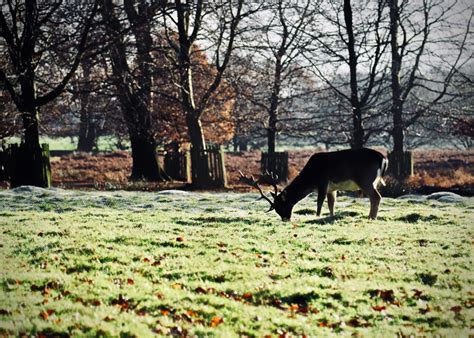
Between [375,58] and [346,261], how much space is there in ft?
48.7

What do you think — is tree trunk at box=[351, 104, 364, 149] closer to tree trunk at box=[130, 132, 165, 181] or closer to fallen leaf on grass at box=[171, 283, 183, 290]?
tree trunk at box=[130, 132, 165, 181]

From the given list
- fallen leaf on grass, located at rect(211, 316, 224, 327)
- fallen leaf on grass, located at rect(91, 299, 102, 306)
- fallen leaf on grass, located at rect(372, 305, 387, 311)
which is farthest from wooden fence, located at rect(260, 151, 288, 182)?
fallen leaf on grass, located at rect(211, 316, 224, 327)

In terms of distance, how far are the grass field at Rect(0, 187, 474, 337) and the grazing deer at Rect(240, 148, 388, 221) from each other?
2.44ft

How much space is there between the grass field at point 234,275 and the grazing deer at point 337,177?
2.44 feet

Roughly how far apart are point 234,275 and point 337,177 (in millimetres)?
7154

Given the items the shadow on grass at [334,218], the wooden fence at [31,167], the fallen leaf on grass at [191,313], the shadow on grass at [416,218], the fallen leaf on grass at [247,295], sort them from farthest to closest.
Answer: the wooden fence at [31,167]
the shadow on grass at [416,218]
the shadow on grass at [334,218]
the fallen leaf on grass at [247,295]
the fallen leaf on grass at [191,313]

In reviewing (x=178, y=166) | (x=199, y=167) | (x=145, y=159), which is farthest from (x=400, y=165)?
(x=145, y=159)

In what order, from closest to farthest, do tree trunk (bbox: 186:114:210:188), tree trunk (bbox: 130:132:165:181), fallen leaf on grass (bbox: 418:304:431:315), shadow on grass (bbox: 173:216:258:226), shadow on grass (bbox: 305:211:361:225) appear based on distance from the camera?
1. fallen leaf on grass (bbox: 418:304:431:315)
2. shadow on grass (bbox: 173:216:258:226)
3. shadow on grass (bbox: 305:211:361:225)
4. tree trunk (bbox: 186:114:210:188)
5. tree trunk (bbox: 130:132:165:181)

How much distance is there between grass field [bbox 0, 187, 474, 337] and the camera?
7.00 metres

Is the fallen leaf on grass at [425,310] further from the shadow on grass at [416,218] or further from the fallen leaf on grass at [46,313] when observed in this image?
the shadow on grass at [416,218]

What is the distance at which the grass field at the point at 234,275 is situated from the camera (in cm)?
700

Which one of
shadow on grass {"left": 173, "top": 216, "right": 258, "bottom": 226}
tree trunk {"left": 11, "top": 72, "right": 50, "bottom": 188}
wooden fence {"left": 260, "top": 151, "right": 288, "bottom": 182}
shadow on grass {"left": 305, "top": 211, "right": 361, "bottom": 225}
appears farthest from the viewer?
wooden fence {"left": 260, "top": 151, "right": 288, "bottom": 182}

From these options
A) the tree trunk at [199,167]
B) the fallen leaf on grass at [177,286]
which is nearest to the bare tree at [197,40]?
the tree trunk at [199,167]

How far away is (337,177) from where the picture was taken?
51.3 feet
